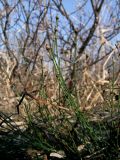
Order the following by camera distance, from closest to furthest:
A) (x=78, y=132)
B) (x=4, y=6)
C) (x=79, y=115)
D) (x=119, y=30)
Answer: (x=79, y=115) → (x=78, y=132) → (x=119, y=30) → (x=4, y=6)

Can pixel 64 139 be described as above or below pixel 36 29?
below

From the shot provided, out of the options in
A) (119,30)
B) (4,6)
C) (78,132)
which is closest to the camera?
(78,132)

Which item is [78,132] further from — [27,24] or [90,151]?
[27,24]

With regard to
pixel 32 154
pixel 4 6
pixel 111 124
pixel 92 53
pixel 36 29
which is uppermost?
pixel 4 6

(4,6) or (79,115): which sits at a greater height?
(4,6)

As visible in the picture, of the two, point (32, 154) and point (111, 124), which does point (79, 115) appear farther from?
point (32, 154)

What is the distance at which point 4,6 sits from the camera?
7262mm

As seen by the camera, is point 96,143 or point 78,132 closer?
point 96,143

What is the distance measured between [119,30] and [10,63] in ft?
6.73

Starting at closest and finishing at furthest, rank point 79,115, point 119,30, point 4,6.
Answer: point 79,115 → point 119,30 → point 4,6

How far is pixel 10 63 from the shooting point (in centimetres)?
732

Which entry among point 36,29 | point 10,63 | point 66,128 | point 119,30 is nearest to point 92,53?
point 119,30

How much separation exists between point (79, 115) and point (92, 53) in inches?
208

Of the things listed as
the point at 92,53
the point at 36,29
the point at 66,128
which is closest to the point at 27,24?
the point at 36,29
